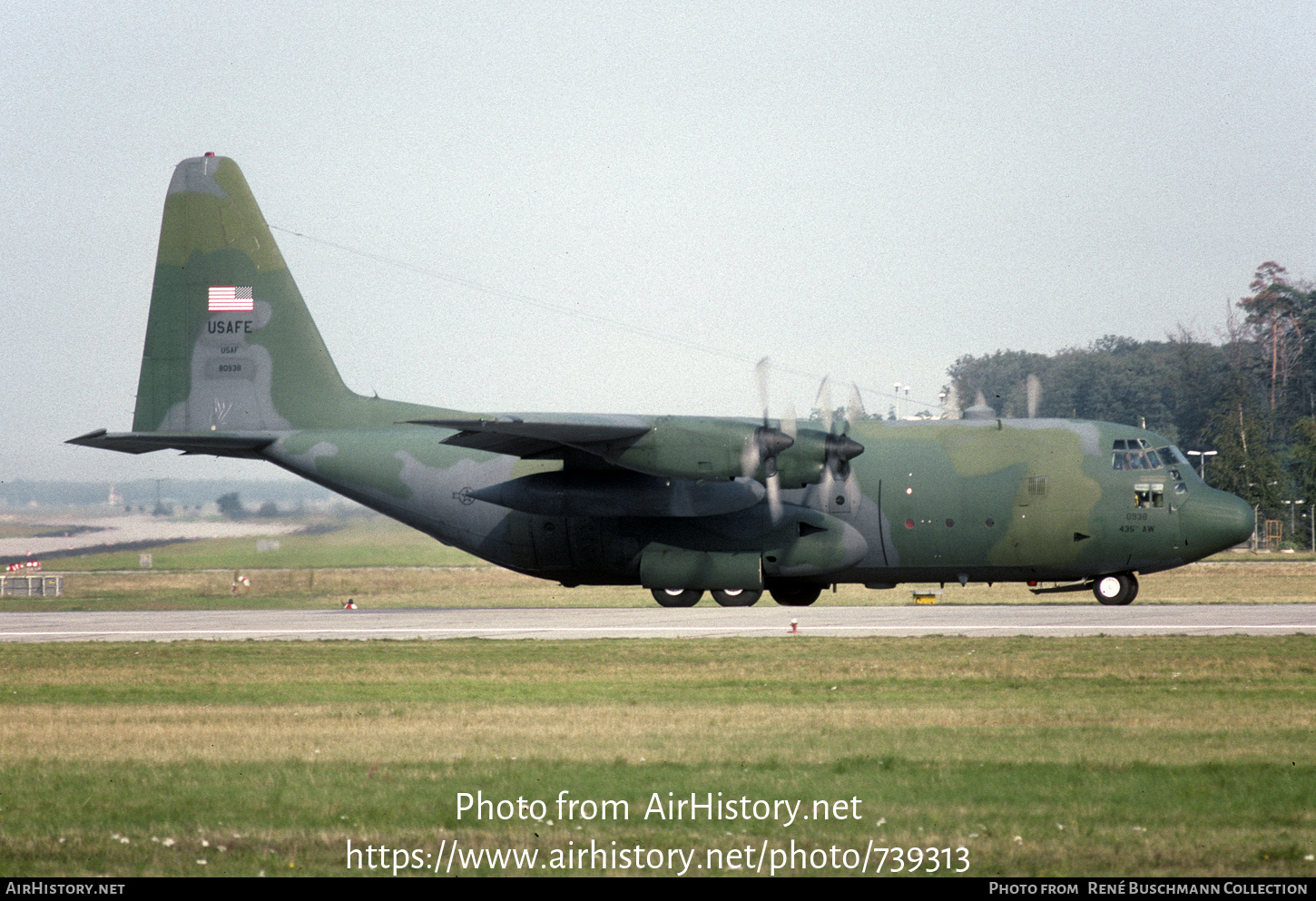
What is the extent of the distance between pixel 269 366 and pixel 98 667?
426 inches

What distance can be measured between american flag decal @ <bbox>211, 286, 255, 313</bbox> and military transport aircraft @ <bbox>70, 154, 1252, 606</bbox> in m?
1.17

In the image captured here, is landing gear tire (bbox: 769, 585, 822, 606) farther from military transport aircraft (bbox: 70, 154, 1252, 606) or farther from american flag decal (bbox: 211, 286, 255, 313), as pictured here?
american flag decal (bbox: 211, 286, 255, 313)

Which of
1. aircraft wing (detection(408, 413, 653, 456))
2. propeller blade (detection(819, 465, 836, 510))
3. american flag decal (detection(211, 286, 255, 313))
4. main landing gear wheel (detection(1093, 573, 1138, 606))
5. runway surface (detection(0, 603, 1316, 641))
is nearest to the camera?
aircraft wing (detection(408, 413, 653, 456))

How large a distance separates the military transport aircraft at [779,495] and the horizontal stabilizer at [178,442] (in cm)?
6

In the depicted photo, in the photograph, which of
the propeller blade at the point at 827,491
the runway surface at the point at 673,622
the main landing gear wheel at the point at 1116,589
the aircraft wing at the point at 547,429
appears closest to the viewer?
the aircraft wing at the point at 547,429

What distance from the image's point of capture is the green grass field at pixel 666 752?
927cm

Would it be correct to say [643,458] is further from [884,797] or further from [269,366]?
[884,797]

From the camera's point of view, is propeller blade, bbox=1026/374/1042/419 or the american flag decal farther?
propeller blade, bbox=1026/374/1042/419

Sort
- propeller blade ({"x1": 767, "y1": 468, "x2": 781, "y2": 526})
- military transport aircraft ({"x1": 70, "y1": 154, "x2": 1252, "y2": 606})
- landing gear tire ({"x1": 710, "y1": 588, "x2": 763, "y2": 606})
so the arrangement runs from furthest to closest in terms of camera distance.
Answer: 1. landing gear tire ({"x1": 710, "y1": 588, "x2": 763, "y2": 606})
2. military transport aircraft ({"x1": 70, "y1": 154, "x2": 1252, "y2": 606})
3. propeller blade ({"x1": 767, "y1": 468, "x2": 781, "y2": 526})

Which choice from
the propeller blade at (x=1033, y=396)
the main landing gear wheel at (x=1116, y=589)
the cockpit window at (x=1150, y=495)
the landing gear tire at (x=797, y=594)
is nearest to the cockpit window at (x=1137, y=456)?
the cockpit window at (x=1150, y=495)

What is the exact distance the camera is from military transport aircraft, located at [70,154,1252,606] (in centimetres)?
2756

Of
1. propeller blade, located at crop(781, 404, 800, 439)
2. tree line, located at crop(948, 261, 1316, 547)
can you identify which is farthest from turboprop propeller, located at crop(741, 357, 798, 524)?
tree line, located at crop(948, 261, 1316, 547)

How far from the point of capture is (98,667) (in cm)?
2139

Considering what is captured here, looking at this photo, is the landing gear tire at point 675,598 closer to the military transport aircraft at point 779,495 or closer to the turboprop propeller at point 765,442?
the military transport aircraft at point 779,495
